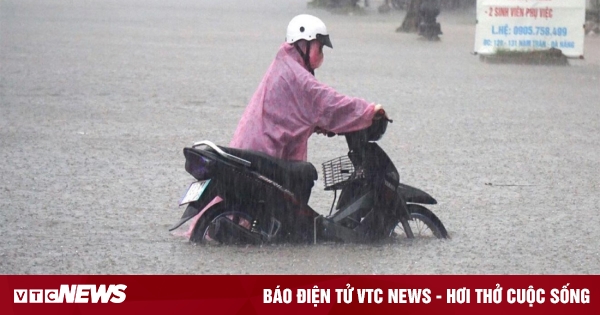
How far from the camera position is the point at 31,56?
19.0 metres

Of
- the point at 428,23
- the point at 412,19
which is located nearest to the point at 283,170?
the point at 428,23

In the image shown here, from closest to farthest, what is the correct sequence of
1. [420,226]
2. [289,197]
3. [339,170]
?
[289,197] → [339,170] → [420,226]

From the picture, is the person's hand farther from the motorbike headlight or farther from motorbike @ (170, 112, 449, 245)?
the motorbike headlight

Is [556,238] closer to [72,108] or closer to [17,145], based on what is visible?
[17,145]

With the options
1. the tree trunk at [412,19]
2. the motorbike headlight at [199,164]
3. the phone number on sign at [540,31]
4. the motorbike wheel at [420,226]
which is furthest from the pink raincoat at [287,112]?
the tree trunk at [412,19]

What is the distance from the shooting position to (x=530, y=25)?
808 inches

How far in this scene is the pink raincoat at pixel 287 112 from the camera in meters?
6.93

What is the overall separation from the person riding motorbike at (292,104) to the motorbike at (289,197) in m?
0.13

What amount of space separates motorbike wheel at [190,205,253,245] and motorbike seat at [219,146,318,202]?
0.30 metres

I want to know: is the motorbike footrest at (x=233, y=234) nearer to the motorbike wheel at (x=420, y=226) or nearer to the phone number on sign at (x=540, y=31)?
the motorbike wheel at (x=420, y=226)

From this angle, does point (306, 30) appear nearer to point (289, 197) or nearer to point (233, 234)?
point (289, 197)

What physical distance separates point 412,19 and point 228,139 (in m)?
17.9

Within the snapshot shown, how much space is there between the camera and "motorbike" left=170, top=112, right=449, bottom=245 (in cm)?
684

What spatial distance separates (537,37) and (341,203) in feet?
46.3
